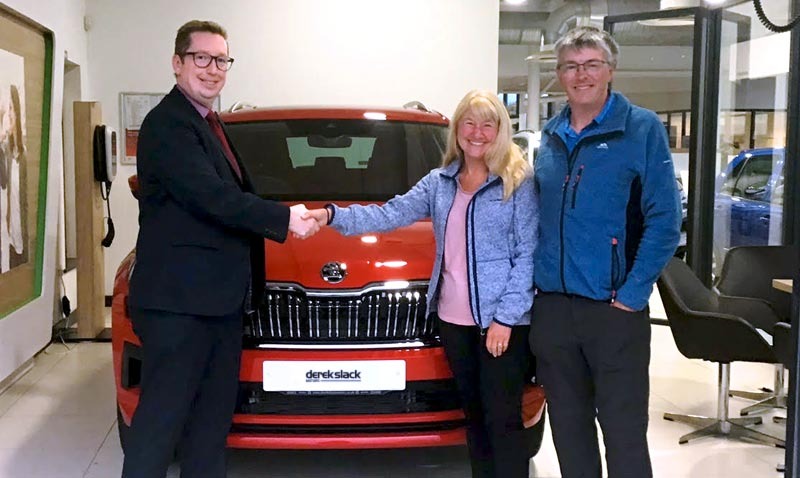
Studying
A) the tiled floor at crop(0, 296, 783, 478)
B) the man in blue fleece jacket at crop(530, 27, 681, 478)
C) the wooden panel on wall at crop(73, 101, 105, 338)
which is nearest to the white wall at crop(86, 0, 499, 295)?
the wooden panel on wall at crop(73, 101, 105, 338)

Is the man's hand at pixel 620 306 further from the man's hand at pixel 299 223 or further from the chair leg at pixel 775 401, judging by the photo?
the chair leg at pixel 775 401

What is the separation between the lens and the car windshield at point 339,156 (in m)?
3.26

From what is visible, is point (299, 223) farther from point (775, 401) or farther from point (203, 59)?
point (775, 401)

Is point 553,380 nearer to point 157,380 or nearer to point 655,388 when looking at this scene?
point 157,380

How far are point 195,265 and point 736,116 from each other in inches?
219

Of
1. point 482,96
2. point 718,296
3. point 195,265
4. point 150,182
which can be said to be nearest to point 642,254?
point 482,96

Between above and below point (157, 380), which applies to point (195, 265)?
above

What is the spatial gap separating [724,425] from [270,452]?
1994 mm

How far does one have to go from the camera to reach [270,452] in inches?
124

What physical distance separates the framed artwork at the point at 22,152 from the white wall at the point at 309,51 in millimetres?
1487

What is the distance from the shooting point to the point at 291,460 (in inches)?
122

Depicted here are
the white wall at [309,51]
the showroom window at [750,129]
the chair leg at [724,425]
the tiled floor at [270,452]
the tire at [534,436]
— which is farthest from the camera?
the white wall at [309,51]

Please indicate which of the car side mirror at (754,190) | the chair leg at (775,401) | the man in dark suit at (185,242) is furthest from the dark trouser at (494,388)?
the car side mirror at (754,190)

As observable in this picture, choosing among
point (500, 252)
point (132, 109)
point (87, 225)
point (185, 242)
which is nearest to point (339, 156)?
point (500, 252)
